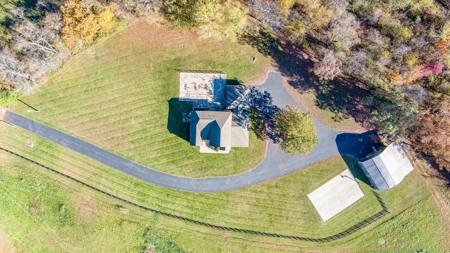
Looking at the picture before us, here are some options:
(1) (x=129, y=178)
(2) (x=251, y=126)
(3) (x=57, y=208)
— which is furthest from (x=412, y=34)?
(3) (x=57, y=208)

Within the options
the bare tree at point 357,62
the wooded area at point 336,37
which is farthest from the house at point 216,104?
the bare tree at point 357,62

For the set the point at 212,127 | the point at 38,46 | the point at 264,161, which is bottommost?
the point at 264,161

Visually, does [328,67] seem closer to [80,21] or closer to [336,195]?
[336,195]

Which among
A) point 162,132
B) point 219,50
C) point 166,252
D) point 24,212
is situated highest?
point 219,50

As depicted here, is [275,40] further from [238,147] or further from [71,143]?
[71,143]

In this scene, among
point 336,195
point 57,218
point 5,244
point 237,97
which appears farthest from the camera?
point 336,195

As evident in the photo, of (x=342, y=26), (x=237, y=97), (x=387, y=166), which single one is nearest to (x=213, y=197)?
(x=237, y=97)

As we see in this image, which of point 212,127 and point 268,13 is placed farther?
point 268,13
